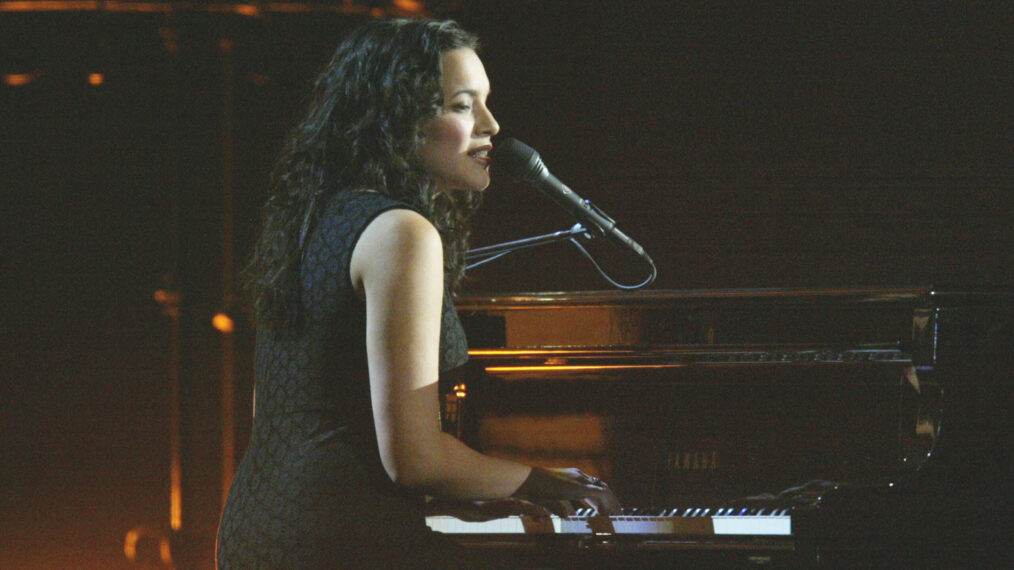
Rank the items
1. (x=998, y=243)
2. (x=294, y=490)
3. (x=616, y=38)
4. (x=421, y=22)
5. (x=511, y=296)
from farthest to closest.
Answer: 1. (x=616, y=38)
2. (x=998, y=243)
3. (x=511, y=296)
4. (x=421, y=22)
5. (x=294, y=490)

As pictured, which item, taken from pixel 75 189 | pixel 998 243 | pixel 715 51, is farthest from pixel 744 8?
pixel 75 189

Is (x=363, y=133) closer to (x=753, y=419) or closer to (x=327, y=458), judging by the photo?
(x=327, y=458)

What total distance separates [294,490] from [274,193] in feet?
1.88

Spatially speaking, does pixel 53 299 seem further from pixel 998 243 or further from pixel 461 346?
pixel 998 243

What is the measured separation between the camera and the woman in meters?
1.16

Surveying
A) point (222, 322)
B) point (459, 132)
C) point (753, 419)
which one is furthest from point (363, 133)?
point (222, 322)

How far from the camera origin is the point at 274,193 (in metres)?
1.61

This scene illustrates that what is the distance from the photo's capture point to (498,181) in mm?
3600

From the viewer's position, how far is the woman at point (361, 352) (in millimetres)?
1157

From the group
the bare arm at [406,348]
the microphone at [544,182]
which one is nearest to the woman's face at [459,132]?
the microphone at [544,182]

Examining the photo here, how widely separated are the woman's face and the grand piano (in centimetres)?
49

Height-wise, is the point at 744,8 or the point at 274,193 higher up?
the point at 744,8

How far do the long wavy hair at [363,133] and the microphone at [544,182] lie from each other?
0.79ft

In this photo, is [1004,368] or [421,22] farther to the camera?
[1004,368]
